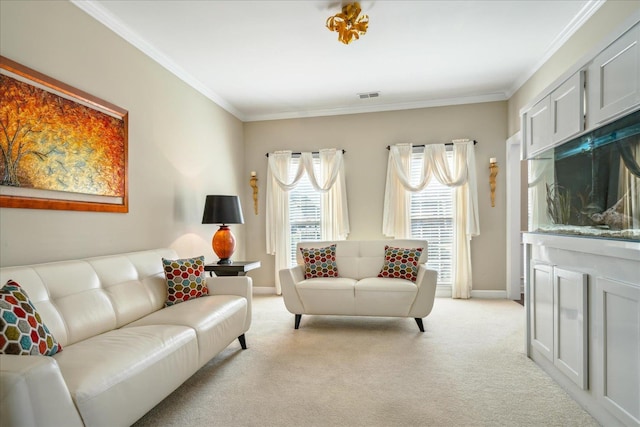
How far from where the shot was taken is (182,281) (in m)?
3.03

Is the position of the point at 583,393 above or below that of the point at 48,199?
below

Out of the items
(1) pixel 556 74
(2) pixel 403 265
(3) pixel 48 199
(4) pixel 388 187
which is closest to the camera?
(3) pixel 48 199

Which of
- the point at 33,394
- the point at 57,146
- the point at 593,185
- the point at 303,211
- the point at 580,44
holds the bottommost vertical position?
the point at 33,394

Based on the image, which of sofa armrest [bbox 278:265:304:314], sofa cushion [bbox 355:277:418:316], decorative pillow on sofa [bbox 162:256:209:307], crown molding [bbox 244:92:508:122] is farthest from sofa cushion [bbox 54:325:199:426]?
crown molding [bbox 244:92:508:122]

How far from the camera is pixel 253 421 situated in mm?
2051

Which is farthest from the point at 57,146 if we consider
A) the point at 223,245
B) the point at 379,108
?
the point at 379,108

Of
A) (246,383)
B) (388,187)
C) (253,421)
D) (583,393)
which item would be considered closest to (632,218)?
(583,393)

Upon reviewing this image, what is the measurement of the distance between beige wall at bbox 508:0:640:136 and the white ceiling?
8 cm

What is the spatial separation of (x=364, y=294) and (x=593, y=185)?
2159mm

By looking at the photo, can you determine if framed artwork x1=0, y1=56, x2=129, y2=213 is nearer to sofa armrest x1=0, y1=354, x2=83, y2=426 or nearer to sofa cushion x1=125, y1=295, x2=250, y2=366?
sofa cushion x1=125, y1=295, x2=250, y2=366

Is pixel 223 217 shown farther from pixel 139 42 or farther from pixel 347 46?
pixel 347 46

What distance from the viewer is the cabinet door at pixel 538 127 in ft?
8.79

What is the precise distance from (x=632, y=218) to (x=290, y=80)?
12.1 ft

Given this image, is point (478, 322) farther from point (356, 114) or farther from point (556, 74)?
point (356, 114)
